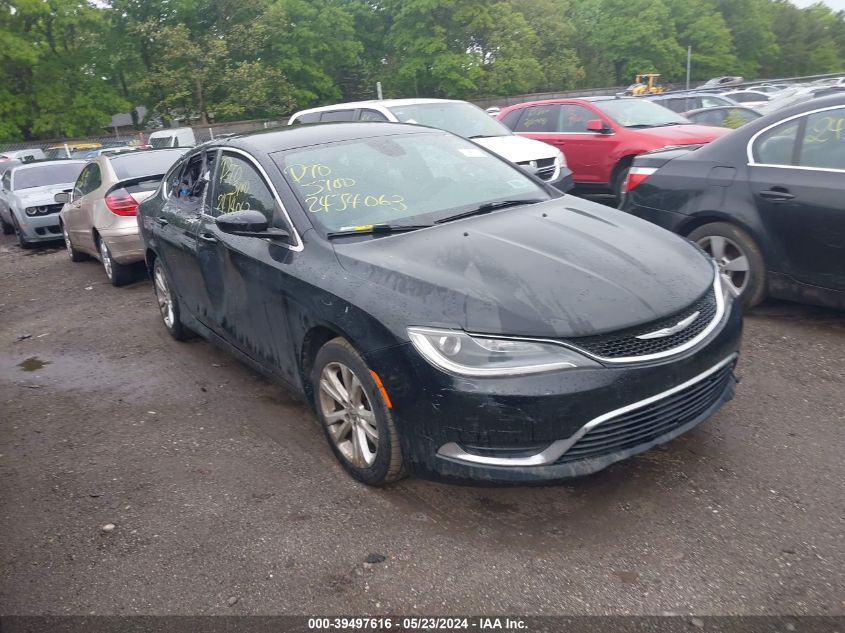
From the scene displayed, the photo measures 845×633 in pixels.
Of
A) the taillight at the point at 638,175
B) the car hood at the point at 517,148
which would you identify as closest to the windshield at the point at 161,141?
the car hood at the point at 517,148

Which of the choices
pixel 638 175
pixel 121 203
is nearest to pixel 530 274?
pixel 638 175

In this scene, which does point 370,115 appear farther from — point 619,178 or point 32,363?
point 32,363

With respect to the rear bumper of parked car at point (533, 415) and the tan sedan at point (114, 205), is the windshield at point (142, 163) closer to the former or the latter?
the tan sedan at point (114, 205)

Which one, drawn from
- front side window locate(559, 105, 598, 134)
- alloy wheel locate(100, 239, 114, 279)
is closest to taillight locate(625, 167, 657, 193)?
front side window locate(559, 105, 598, 134)

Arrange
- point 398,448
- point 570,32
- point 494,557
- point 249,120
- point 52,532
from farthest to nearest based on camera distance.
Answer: point 570,32
point 249,120
point 52,532
point 398,448
point 494,557

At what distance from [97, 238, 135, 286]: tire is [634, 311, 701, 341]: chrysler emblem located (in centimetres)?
705

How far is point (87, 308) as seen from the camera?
7926 mm

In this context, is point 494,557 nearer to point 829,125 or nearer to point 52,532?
point 52,532

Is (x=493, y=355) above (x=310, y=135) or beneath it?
beneath

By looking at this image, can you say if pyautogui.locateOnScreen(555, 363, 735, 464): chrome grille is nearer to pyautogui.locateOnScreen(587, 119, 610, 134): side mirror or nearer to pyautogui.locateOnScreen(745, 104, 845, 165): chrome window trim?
pyautogui.locateOnScreen(745, 104, 845, 165): chrome window trim

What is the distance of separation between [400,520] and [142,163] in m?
7.54

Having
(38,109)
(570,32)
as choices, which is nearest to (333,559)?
(38,109)

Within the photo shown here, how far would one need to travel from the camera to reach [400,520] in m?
3.34

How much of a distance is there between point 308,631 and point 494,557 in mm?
802
